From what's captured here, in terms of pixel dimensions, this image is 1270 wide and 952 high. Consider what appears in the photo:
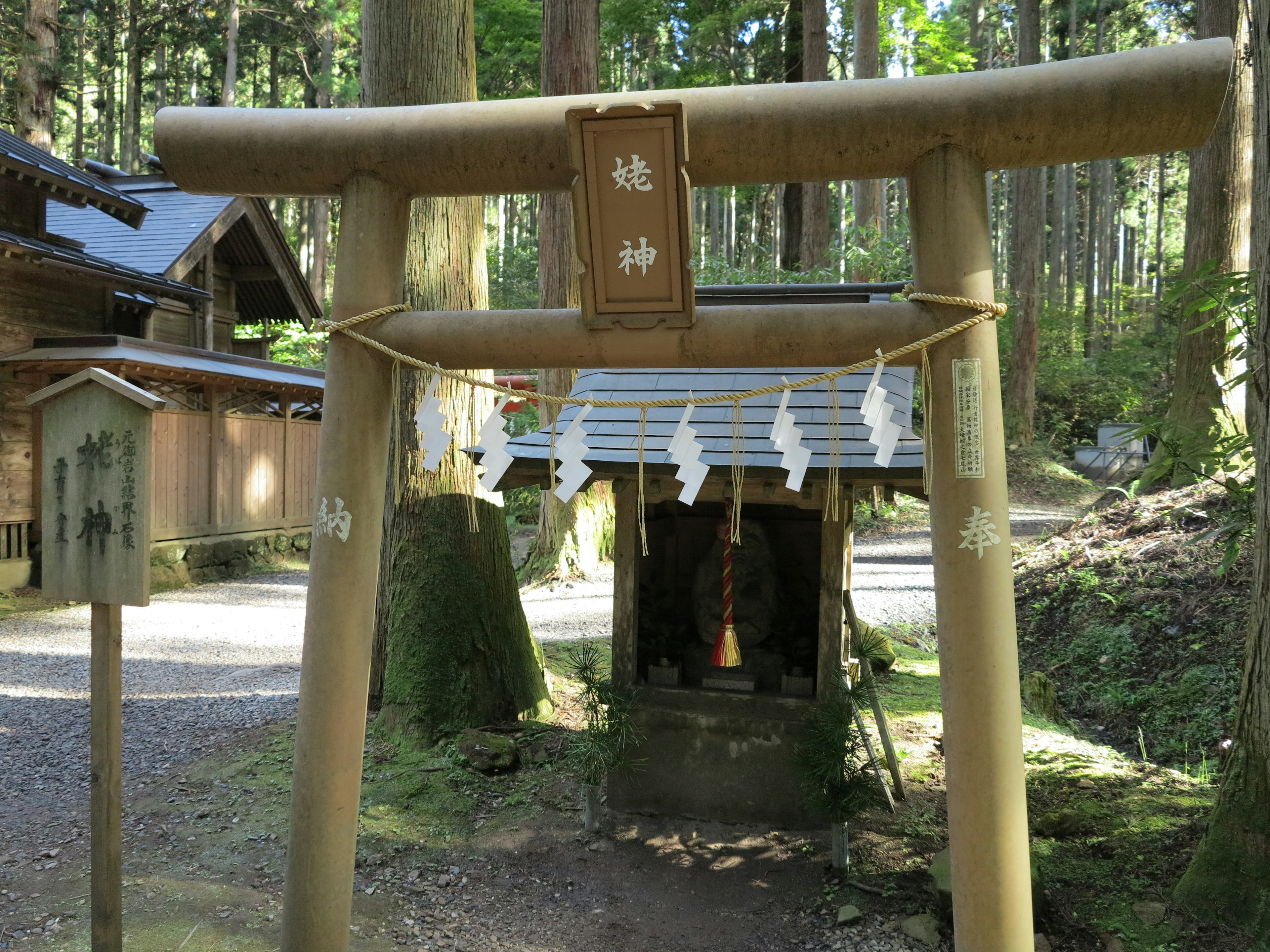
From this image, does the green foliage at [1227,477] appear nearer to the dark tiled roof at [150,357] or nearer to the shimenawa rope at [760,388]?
the shimenawa rope at [760,388]

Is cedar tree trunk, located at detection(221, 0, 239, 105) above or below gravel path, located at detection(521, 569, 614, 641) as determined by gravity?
above

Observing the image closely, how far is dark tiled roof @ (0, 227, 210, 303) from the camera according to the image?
9344mm

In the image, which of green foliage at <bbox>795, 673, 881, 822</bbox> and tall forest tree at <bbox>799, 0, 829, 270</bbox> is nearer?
green foliage at <bbox>795, 673, 881, 822</bbox>

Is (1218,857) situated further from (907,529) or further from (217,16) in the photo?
(217,16)

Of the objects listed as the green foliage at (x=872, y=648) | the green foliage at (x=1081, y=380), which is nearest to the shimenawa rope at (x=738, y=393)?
the green foliage at (x=872, y=648)

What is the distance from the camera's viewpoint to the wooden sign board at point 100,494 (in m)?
2.98

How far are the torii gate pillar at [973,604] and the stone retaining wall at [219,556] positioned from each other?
9.92 m

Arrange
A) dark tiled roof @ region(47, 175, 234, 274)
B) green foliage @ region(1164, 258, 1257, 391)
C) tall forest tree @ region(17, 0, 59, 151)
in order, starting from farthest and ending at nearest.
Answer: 1. tall forest tree @ region(17, 0, 59, 151)
2. dark tiled roof @ region(47, 175, 234, 274)
3. green foliage @ region(1164, 258, 1257, 391)

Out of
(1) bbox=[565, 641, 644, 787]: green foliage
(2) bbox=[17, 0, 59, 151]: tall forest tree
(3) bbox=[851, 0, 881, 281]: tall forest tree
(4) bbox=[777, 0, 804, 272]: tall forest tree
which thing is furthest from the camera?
(4) bbox=[777, 0, 804, 272]: tall forest tree

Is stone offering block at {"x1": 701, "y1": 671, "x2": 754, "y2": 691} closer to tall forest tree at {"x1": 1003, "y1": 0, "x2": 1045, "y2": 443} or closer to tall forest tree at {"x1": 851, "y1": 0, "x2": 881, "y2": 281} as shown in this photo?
tall forest tree at {"x1": 851, "y1": 0, "x2": 881, "y2": 281}

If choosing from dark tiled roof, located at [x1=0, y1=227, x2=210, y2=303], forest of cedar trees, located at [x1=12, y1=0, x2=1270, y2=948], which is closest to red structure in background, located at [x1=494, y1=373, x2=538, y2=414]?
forest of cedar trees, located at [x1=12, y1=0, x2=1270, y2=948]

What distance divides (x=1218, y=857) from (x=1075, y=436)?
19.4m

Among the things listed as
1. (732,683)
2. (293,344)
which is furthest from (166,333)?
(732,683)

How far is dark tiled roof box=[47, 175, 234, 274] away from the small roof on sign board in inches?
415
